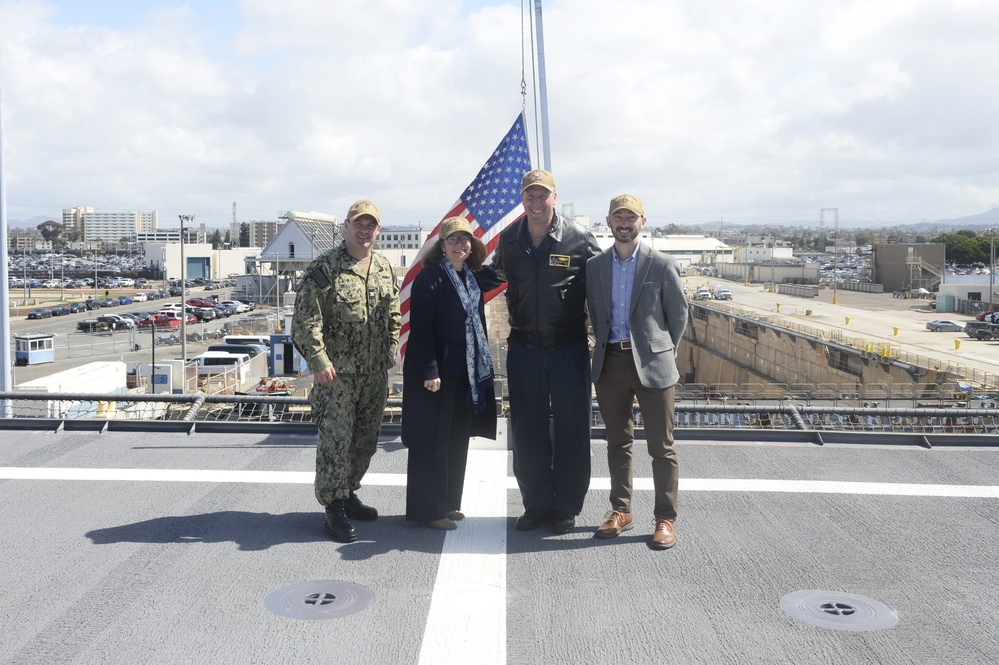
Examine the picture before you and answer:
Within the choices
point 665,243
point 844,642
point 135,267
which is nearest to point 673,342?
point 844,642

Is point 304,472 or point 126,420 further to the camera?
point 126,420

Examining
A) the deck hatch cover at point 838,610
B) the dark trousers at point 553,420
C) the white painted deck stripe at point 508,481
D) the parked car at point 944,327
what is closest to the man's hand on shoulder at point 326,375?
the dark trousers at point 553,420

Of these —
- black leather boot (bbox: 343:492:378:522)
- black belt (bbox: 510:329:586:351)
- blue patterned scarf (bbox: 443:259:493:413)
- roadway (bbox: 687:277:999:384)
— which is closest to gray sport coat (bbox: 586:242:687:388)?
black belt (bbox: 510:329:586:351)

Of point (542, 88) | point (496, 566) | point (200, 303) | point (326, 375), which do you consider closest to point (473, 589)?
point (496, 566)

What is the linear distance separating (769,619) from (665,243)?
156 meters

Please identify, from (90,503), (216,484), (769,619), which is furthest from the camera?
(216,484)

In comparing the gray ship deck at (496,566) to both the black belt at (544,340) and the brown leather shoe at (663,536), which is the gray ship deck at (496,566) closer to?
the brown leather shoe at (663,536)

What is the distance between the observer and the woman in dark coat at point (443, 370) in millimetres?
4219

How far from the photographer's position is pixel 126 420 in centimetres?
617

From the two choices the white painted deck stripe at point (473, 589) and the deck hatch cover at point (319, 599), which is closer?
the white painted deck stripe at point (473, 589)

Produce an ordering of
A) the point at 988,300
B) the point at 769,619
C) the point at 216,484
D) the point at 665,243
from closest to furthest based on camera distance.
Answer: the point at 769,619
the point at 216,484
the point at 988,300
the point at 665,243

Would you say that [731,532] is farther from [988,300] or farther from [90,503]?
[988,300]

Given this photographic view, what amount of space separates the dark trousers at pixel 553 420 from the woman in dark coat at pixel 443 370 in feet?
0.63

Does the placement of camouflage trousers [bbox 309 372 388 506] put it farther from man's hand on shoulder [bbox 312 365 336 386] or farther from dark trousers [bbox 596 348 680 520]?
dark trousers [bbox 596 348 680 520]
